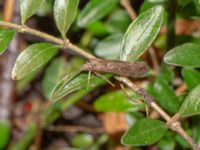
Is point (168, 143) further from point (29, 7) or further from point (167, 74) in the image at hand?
point (29, 7)

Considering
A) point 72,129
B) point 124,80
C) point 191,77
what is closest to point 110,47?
point 191,77

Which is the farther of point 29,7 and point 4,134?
point 4,134

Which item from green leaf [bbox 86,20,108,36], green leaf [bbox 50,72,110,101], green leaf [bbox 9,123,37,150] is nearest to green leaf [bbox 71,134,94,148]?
green leaf [bbox 9,123,37,150]

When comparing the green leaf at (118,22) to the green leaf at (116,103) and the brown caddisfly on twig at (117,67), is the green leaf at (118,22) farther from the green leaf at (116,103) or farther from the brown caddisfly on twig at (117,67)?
the brown caddisfly on twig at (117,67)

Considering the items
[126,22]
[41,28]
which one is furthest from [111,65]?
[41,28]

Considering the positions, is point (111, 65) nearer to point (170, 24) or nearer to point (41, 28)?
point (170, 24)

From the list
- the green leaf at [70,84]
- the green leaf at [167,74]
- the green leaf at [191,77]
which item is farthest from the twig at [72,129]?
the green leaf at [70,84]
